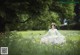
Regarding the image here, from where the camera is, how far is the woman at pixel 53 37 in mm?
5047

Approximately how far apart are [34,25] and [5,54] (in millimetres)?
1138

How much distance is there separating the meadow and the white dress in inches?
3.5

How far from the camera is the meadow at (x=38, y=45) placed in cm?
503

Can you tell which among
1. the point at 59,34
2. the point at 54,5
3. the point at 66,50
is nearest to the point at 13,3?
the point at 54,5

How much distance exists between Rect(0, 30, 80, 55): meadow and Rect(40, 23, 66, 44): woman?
88mm

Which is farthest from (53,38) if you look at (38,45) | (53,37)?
(38,45)

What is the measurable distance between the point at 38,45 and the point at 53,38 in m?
0.46

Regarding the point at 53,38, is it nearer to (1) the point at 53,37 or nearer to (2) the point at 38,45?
(1) the point at 53,37

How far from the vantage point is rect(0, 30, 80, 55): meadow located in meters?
5.03

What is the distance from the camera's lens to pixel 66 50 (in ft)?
16.5

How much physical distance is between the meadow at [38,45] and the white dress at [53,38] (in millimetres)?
88

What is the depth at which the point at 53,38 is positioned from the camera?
5055 millimetres

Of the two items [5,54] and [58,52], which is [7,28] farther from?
[58,52]

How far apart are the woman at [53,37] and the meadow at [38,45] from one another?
9cm
